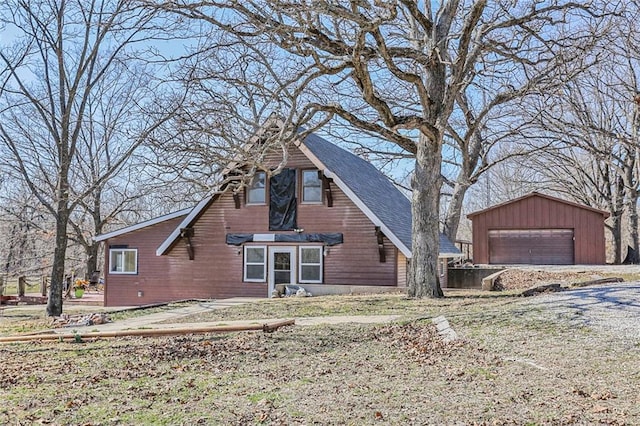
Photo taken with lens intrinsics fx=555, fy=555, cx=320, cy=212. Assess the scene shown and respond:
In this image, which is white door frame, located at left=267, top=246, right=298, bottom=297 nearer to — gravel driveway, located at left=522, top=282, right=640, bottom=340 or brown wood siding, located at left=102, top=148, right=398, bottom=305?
brown wood siding, located at left=102, top=148, right=398, bottom=305

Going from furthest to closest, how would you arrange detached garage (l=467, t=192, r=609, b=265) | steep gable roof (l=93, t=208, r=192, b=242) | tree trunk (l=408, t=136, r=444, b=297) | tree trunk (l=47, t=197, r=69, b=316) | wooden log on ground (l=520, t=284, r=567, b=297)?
1. detached garage (l=467, t=192, r=609, b=265)
2. steep gable roof (l=93, t=208, r=192, b=242)
3. tree trunk (l=47, t=197, r=69, b=316)
4. tree trunk (l=408, t=136, r=444, b=297)
5. wooden log on ground (l=520, t=284, r=567, b=297)

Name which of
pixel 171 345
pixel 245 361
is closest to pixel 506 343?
pixel 245 361

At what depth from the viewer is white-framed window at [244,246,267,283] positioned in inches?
758

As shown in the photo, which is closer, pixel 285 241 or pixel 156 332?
pixel 156 332

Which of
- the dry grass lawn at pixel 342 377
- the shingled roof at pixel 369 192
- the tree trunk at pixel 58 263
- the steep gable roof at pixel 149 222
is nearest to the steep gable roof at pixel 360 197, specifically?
the shingled roof at pixel 369 192

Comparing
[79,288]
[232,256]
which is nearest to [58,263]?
[232,256]

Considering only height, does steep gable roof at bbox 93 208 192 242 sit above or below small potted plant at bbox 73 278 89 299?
above

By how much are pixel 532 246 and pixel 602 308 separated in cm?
2227

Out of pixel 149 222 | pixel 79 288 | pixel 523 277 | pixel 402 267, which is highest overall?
pixel 149 222

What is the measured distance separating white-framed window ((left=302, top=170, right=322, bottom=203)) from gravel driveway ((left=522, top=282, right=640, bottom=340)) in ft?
30.9

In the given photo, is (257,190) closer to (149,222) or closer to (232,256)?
(232,256)

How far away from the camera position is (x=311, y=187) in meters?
19.0

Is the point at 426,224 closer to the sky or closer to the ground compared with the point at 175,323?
closer to the sky

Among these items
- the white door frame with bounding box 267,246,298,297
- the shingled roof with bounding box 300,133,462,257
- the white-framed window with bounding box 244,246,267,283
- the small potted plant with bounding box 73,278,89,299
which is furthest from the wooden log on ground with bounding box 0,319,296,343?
the small potted plant with bounding box 73,278,89,299
